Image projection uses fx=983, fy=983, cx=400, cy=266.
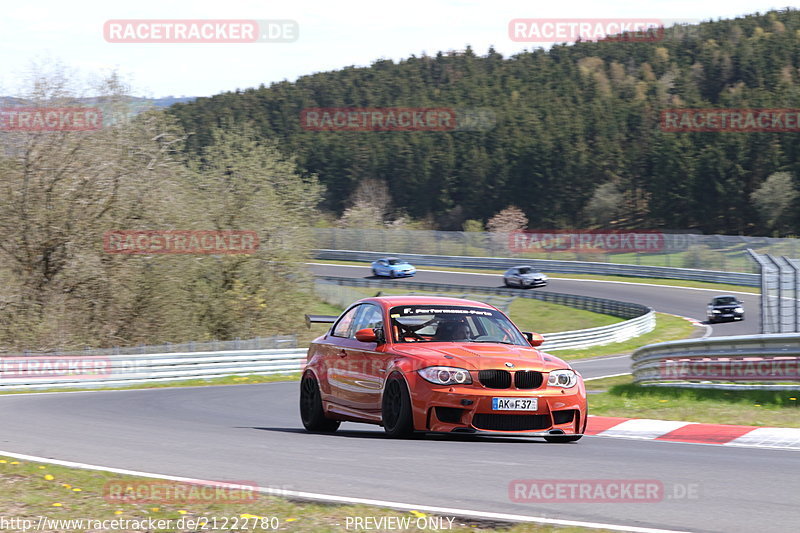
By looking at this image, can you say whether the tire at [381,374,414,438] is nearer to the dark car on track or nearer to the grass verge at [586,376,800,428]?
the grass verge at [586,376,800,428]

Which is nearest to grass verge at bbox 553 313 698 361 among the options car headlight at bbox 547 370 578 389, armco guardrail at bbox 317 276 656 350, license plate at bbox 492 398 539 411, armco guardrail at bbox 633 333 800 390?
armco guardrail at bbox 317 276 656 350

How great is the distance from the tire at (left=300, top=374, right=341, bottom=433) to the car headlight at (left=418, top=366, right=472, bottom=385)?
7.31 ft

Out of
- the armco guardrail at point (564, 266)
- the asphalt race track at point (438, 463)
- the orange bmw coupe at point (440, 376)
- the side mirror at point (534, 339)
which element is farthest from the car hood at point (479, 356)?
the armco guardrail at point (564, 266)

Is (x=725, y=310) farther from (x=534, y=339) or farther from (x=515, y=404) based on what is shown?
(x=515, y=404)

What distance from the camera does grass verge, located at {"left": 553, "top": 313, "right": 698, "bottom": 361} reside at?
1399 inches

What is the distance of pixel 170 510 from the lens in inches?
236

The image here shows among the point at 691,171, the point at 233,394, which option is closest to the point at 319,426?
the point at 233,394

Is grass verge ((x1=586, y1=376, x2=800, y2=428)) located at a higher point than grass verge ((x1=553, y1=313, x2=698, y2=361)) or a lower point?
higher

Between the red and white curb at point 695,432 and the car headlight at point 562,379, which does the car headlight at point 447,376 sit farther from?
the red and white curb at point 695,432

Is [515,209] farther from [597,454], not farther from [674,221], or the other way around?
[597,454]

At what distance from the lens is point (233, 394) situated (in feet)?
65.8

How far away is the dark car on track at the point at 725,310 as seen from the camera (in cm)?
4159

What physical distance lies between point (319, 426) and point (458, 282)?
50.7 metres

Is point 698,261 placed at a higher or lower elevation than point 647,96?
lower
